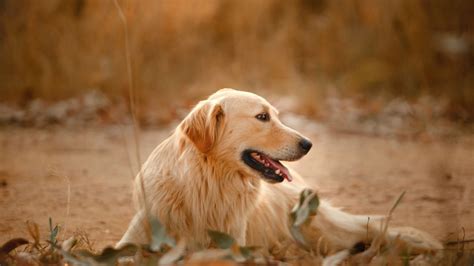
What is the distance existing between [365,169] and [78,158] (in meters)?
2.93

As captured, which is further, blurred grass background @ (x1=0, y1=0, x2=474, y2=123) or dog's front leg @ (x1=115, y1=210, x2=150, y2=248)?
blurred grass background @ (x1=0, y1=0, x2=474, y2=123)

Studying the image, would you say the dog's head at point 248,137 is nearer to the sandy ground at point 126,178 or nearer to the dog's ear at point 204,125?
the dog's ear at point 204,125

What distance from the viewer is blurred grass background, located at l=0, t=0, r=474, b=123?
→ 34.9ft

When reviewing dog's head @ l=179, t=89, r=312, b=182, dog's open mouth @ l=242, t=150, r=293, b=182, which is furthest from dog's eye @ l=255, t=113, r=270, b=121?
dog's open mouth @ l=242, t=150, r=293, b=182

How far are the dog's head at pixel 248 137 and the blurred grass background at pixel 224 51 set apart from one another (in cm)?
597

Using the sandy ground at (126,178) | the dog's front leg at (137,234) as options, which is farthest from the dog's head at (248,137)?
the sandy ground at (126,178)

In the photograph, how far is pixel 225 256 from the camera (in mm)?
3439

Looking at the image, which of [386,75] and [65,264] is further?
[386,75]

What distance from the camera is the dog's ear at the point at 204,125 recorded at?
436 cm

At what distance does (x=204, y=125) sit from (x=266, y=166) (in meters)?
0.44

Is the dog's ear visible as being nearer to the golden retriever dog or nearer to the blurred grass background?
the golden retriever dog

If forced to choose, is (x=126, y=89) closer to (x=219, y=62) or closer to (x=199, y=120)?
(x=219, y=62)

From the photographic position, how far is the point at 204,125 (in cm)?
437

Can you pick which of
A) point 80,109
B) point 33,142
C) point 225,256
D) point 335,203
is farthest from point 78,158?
point 225,256
